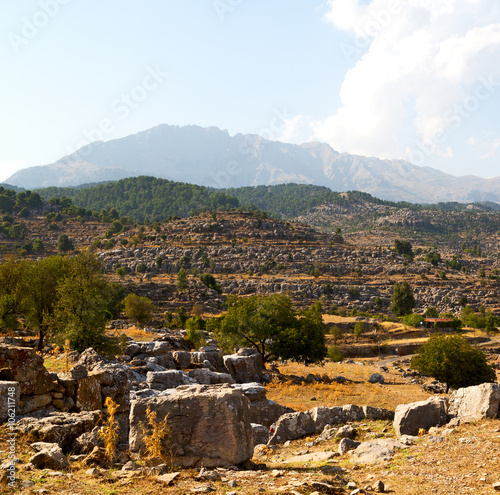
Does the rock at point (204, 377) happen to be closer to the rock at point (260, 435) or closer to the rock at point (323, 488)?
the rock at point (260, 435)

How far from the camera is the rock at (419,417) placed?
11766 millimetres

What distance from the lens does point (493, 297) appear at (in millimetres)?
100125

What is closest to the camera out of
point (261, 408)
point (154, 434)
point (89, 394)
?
point (154, 434)

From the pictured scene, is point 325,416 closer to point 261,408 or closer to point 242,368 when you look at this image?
point 261,408

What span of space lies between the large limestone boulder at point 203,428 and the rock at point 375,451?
A: 2.60 meters

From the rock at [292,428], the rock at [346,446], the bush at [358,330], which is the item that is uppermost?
the rock at [346,446]

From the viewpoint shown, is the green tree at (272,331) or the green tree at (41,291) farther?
the green tree at (272,331)

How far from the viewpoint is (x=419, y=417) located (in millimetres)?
11945

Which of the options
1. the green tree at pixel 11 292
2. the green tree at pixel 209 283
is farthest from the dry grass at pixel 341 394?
the green tree at pixel 209 283

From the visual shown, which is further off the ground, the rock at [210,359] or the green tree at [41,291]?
the green tree at [41,291]

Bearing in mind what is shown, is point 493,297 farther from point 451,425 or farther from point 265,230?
point 451,425

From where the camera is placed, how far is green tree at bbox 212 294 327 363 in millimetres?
33438

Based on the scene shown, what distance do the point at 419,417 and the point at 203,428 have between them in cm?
642

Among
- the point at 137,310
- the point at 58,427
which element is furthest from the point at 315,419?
the point at 137,310
